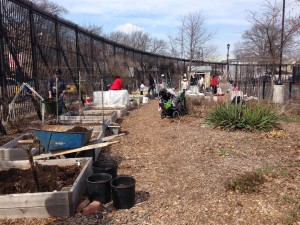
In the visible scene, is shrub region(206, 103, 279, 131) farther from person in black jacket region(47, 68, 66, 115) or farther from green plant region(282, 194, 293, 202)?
person in black jacket region(47, 68, 66, 115)

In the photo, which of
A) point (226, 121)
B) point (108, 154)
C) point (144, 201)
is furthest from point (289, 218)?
point (226, 121)

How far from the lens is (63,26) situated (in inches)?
590

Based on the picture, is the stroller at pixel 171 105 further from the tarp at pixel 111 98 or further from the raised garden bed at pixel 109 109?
the tarp at pixel 111 98

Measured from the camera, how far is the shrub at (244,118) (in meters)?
9.55

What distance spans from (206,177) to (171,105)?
21.5 ft

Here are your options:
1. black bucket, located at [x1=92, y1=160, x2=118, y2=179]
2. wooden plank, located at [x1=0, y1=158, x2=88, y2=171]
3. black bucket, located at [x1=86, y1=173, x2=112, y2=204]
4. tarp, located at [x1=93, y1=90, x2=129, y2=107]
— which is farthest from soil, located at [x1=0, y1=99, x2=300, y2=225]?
tarp, located at [x1=93, y1=90, x2=129, y2=107]

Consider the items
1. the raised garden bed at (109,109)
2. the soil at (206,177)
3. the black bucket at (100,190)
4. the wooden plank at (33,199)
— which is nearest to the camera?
the wooden plank at (33,199)

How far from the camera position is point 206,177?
18.6ft

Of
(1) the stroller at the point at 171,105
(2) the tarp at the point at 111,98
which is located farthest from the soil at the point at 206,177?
(2) the tarp at the point at 111,98

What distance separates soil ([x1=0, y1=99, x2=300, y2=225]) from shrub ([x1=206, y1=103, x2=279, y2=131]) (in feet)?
1.09

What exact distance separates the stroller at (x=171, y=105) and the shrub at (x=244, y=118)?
7.24 ft

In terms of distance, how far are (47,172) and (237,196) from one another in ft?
9.94

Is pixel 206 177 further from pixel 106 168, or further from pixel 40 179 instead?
pixel 40 179

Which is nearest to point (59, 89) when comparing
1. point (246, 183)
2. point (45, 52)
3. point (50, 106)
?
point (50, 106)
